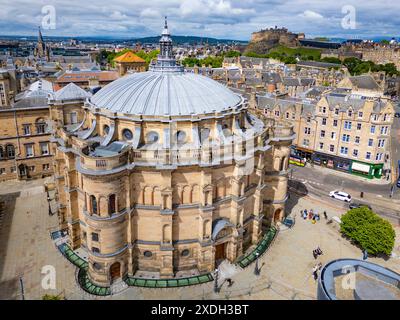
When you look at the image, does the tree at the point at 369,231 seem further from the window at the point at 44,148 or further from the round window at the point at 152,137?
the window at the point at 44,148

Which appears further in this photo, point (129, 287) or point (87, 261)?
point (87, 261)

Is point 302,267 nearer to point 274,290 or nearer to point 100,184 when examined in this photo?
point 274,290

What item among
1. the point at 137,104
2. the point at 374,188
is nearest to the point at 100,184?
the point at 137,104

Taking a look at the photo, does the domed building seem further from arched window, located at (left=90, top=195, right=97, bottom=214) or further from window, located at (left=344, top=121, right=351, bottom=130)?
window, located at (left=344, top=121, right=351, bottom=130)

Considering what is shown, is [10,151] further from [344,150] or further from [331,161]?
[344,150]

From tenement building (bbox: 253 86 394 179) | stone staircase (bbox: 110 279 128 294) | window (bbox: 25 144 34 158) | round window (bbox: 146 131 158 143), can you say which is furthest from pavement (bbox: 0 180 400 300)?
tenement building (bbox: 253 86 394 179)
